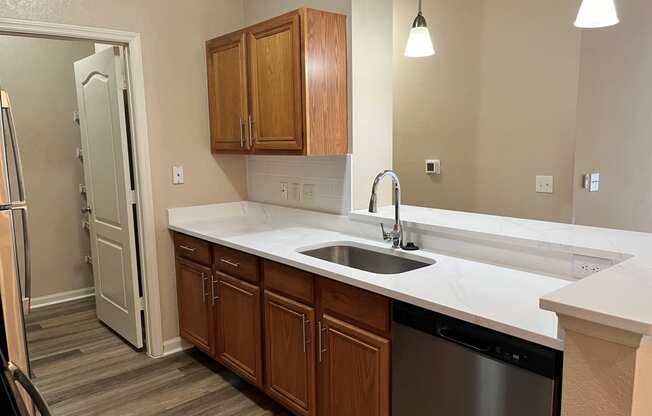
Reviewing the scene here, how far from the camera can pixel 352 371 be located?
197cm

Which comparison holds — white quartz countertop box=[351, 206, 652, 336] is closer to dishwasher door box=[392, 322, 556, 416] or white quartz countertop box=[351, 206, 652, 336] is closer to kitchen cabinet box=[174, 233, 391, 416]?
dishwasher door box=[392, 322, 556, 416]

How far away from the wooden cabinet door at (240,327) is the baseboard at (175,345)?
547 millimetres

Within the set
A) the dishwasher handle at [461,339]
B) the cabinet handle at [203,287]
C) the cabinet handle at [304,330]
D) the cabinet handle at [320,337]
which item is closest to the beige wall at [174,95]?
the cabinet handle at [203,287]

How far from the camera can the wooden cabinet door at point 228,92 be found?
9.52 feet

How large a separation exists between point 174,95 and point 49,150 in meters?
1.84

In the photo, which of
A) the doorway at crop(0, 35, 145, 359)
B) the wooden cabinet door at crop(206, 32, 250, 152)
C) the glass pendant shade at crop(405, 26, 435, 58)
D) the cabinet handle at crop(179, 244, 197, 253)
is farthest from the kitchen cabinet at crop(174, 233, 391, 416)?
the glass pendant shade at crop(405, 26, 435, 58)

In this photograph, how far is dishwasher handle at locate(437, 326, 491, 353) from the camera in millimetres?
1480

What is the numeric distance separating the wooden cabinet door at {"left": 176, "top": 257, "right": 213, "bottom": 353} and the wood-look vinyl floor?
194 mm

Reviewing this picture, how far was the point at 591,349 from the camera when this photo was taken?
1051 mm

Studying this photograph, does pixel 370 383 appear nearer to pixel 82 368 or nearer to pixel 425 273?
pixel 425 273

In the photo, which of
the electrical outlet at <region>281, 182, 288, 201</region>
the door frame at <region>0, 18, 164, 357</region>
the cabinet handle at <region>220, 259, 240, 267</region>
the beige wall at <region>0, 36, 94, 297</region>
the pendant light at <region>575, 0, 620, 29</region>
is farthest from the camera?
the beige wall at <region>0, 36, 94, 297</region>

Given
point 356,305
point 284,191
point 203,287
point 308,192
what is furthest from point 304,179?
point 356,305

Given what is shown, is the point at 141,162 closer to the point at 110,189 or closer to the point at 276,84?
the point at 110,189

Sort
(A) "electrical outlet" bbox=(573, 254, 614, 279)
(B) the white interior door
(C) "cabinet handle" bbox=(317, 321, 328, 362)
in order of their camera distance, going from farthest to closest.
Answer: (B) the white interior door < (C) "cabinet handle" bbox=(317, 321, 328, 362) < (A) "electrical outlet" bbox=(573, 254, 614, 279)
